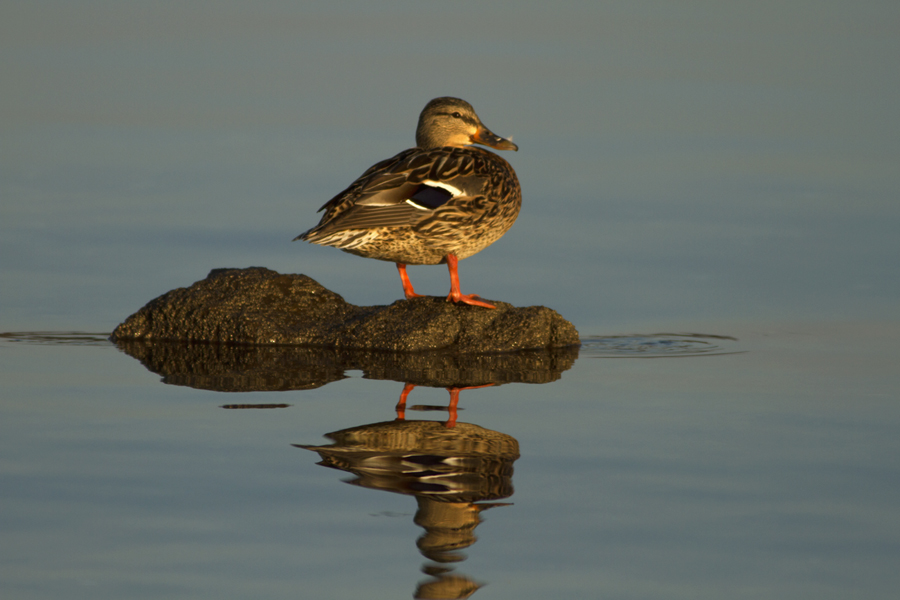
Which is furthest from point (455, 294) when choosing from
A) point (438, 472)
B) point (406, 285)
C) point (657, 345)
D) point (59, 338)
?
point (438, 472)

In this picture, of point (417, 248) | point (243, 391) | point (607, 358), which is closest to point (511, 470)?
point (243, 391)

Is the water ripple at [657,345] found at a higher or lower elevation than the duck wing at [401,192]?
lower

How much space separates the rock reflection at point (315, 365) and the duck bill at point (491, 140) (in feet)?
6.43

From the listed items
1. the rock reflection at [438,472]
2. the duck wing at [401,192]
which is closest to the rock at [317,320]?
the duck wing at [401,192]

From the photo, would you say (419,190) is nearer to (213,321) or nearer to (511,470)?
(213,321)

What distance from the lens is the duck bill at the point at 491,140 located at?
8969 mm

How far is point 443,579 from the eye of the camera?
346 centimetres

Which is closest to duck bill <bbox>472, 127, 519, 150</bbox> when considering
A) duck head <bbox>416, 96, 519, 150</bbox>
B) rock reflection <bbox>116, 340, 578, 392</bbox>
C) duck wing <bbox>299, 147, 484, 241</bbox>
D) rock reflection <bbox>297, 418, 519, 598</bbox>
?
duck head <bbox>416, 96, 519, 150</bbox>

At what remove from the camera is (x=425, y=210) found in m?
7.84

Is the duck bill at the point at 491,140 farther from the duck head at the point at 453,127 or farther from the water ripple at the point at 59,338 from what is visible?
the water ripple at the point at 59,338

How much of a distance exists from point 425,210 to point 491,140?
4.83 feet

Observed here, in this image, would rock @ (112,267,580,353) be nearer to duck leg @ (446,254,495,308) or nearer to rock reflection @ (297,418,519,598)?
duck leg @ (446,254,495,308)

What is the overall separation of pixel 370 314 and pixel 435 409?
2.44 meters

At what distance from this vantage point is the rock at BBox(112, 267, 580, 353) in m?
7.80
